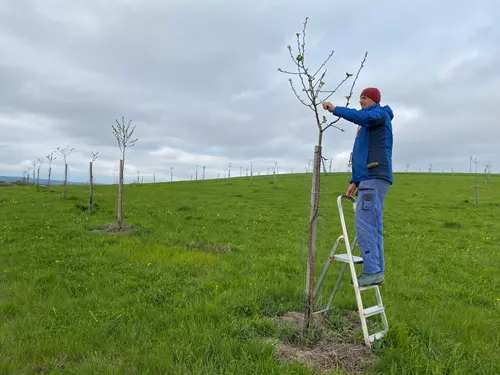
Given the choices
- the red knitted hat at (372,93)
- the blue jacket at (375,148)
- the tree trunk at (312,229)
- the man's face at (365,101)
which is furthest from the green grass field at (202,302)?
the red knitted hat at (372,93)

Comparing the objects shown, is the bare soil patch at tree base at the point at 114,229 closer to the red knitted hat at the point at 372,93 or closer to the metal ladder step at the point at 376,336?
the metal ladder step at the point at 376,336

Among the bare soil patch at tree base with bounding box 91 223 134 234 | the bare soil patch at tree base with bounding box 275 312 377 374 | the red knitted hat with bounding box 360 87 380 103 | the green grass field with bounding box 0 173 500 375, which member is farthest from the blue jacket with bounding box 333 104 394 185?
the bare soil patch at tree base with bounding box 91 223 134 234

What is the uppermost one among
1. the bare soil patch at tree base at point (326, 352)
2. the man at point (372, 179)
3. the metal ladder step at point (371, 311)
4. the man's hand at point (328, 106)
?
the man's hand at point (328, 106)

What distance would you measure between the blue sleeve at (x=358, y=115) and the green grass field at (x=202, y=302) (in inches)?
42.2

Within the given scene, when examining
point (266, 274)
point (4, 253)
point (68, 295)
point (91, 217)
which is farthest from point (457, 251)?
point (91, 217)

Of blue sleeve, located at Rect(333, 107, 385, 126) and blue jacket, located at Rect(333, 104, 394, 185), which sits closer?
blue sleeve, located at Rect(333, 107, 385, 126)

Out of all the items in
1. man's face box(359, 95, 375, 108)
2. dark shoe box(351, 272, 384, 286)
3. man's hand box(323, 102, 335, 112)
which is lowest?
dark shoe box(351, 272, 384, 286)

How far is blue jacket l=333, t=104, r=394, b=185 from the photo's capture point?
402 centimetres

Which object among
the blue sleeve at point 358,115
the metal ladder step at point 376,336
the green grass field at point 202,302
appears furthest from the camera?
the metal ladder step at point 376,336

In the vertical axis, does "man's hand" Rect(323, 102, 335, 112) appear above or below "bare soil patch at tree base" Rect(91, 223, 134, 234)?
above

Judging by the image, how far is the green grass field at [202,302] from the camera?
12.7 ft

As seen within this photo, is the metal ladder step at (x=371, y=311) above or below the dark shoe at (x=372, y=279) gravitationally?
below

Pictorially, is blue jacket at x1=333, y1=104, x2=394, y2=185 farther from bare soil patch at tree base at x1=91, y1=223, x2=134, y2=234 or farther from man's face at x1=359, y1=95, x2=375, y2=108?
bare soil patch at tree base at x1=91, y1=223, x2=134, y2=234

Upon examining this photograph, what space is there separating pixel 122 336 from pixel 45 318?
57.2 inches
